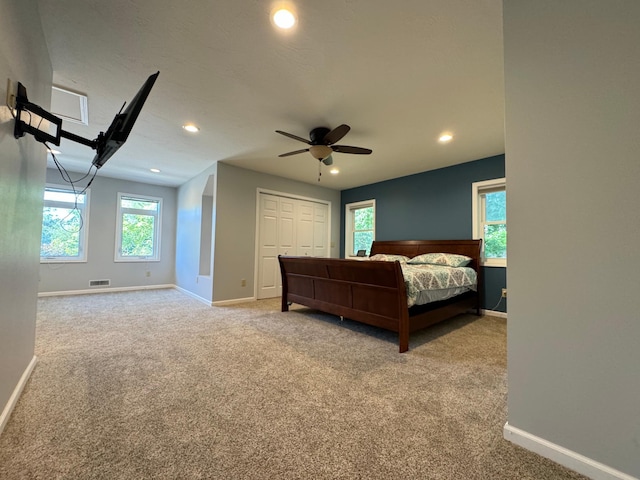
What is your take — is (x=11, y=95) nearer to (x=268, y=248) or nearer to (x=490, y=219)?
(x=268, y=248)

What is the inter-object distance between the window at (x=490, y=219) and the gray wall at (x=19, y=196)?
192 inches

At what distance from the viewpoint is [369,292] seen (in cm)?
272

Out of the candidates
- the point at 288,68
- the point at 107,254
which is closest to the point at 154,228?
the point at 107,254

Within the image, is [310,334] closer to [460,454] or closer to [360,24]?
[460,454]

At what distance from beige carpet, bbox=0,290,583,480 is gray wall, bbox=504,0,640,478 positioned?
0.97ft

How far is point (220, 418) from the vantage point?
1.41m

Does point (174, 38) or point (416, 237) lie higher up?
point (174, 38)

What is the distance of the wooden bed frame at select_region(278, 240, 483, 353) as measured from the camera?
2.47 metres

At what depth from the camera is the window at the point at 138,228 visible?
5.55 m

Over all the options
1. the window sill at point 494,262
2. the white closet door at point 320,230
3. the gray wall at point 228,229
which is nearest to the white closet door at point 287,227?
the gray wall at point 228,229

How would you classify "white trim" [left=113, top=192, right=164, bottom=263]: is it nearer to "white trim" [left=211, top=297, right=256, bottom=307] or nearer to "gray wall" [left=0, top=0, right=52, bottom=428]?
"white trim" [left=211, top=297, right=256, bottom=307]

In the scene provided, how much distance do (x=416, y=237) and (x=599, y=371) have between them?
153 inches

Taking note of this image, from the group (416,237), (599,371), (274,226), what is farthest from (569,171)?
(274,226)

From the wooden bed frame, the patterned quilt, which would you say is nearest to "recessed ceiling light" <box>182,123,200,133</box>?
the wooden bed frame
